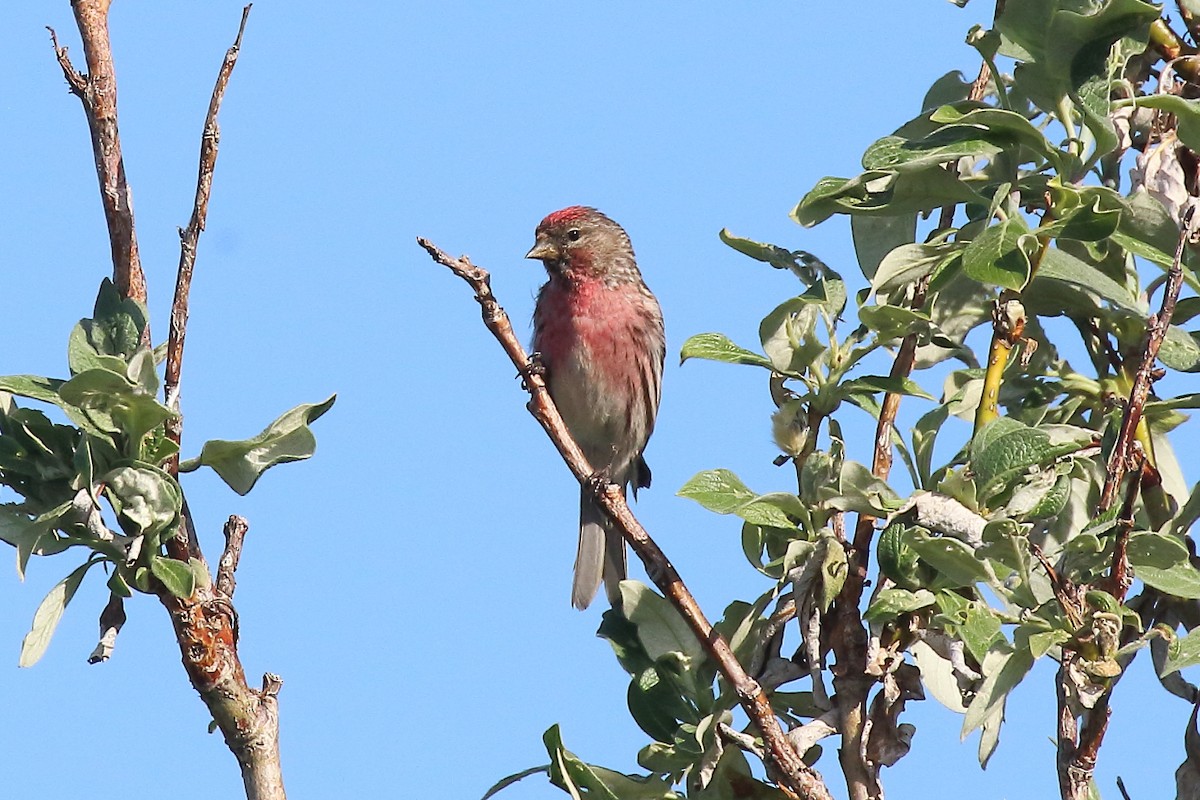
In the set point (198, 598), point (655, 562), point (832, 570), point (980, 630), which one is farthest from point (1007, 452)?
point (198, 598)

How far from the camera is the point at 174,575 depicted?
3.25 metres

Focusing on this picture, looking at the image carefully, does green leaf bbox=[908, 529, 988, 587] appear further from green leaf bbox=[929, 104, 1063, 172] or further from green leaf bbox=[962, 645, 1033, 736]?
green leaf bbox=[929, 104, 1063, 172]

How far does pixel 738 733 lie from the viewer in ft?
10.9

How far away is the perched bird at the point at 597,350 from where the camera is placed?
339 inches

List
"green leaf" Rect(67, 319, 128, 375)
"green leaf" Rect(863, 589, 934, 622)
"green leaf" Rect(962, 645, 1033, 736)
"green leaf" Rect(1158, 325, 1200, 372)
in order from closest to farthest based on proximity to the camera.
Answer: "green leaf" Rect(962, 645, 1033, 736) < "green leaf" Rect(863, 589, 934, 622) < "green leaf" Rect(67, 319, 128, 375) < "green leaf" Rect(1158, 325, 1200, 372)

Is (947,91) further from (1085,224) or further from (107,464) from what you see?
(107,464)

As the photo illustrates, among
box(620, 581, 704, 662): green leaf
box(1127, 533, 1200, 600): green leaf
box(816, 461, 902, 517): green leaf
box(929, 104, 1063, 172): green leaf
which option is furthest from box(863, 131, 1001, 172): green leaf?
box(620, 581, 704, 662): green leaf

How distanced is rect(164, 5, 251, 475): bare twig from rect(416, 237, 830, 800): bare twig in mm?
724

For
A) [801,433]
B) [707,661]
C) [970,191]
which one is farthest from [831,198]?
[707,661]

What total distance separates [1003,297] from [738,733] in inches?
43.7

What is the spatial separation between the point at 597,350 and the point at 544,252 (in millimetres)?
762

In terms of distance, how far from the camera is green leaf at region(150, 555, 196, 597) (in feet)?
10.6

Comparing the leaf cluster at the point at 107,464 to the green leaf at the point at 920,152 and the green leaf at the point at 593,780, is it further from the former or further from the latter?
the green leaf at the point at 920,152

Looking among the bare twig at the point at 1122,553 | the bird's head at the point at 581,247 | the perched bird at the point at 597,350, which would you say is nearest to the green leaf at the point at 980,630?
the bare twig at the point at 1122,553
